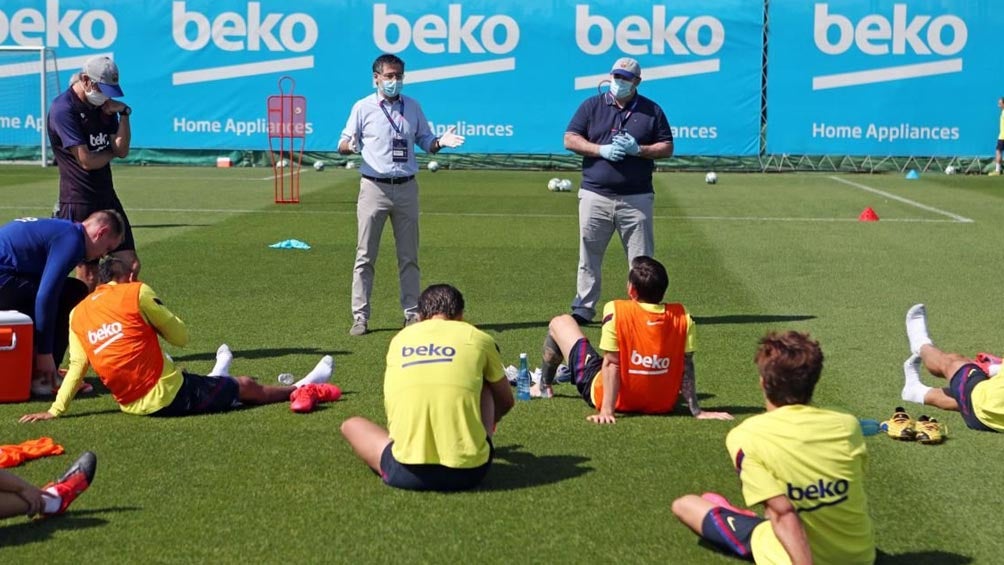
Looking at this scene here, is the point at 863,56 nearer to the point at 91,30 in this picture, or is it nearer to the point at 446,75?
the point at 446,75

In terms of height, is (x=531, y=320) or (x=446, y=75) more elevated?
(x=446, y=75)

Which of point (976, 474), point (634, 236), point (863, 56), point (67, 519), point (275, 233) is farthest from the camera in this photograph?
point (863, 56)

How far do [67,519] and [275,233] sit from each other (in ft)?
43.1

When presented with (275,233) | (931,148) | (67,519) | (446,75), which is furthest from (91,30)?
(67,519)

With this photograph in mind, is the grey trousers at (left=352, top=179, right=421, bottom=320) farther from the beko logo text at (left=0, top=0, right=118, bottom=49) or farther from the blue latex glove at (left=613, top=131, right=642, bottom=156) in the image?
the beko logo text at (left=0, top=0, right=118, bottom=49)

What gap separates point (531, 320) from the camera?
12.2 meters

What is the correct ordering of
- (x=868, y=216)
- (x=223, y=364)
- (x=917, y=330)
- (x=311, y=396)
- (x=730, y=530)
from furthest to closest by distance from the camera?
1. (x=868, y=216)
2. (x=917, y=330)
3. (x=223, y=364)
4. (x=311, y=396)
5. (x=730, y=530)

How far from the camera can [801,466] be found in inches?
208

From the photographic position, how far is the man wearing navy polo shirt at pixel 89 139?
1001cm

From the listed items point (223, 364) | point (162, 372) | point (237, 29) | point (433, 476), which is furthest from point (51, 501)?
point (237, 29)

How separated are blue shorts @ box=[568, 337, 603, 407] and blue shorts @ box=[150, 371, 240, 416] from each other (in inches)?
83.8

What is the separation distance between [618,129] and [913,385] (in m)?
3.66

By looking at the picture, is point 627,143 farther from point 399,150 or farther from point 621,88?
point 399,150

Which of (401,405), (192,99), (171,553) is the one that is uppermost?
(192,99)
